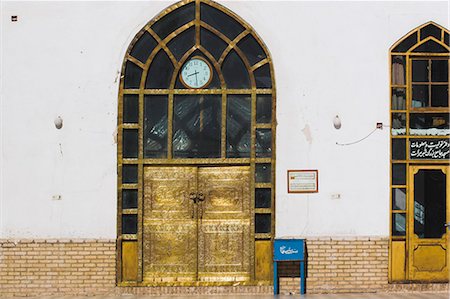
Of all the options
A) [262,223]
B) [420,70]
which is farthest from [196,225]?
[420,70]

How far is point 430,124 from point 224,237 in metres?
3.47

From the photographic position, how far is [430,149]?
12.7 meters

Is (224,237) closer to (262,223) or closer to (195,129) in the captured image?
(262,223)

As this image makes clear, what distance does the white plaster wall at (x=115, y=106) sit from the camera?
495 inches

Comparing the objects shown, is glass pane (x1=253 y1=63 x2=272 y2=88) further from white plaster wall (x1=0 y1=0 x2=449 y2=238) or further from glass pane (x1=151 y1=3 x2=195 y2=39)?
glass pane (x1=151 y1=3 x2=195 y2=39)

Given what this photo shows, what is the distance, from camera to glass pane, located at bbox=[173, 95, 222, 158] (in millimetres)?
12625

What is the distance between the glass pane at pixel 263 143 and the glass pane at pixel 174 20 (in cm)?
194

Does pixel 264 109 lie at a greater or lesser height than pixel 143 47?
lesser

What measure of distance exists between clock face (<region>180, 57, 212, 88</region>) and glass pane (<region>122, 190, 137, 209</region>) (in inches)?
69.7

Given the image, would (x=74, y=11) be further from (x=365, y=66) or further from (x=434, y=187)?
(x=434, y=187)

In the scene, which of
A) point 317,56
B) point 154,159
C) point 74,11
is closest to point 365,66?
point 317,56

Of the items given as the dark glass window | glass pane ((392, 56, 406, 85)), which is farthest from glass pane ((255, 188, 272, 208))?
glass pane ((392, 56, 406, 85))

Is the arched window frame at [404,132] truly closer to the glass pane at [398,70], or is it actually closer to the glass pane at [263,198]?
the glass pane at [398,70]

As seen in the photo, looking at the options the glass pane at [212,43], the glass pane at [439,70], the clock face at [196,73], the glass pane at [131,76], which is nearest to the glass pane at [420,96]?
the glass pane at [439,70]
